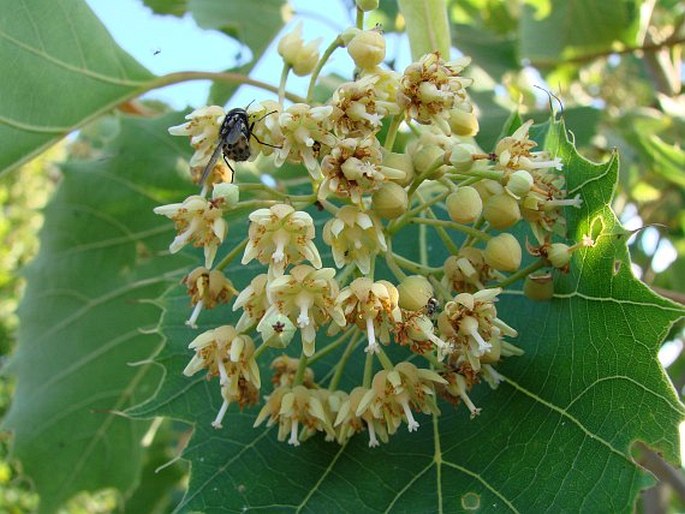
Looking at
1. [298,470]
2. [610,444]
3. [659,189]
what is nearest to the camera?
[610,444]

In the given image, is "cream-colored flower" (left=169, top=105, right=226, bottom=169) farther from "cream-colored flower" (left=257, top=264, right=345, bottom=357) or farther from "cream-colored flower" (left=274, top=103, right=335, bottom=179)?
"cream-colored flower" (left=257, top=264, right=345, bottom=357)

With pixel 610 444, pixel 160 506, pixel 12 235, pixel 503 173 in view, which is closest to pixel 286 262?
pixel 503 173

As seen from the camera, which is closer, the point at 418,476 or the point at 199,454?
the point at 418,476

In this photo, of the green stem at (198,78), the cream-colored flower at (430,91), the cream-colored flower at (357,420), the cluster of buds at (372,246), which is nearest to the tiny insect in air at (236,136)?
the cluster of buds at (372,246)

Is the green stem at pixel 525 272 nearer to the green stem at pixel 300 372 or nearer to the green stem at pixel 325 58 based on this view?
the green stem at pixel 300 372

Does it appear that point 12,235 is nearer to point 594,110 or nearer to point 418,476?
point 594,110

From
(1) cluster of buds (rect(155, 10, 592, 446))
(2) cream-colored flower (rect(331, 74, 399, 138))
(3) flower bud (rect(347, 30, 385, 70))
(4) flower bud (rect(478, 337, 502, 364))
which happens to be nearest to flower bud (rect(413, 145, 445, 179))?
(1) cluster of buds (rect(155, 10, 592, 446))
